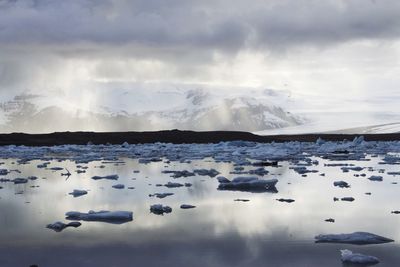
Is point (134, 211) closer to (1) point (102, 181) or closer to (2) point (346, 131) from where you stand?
(1) point (102, 181)

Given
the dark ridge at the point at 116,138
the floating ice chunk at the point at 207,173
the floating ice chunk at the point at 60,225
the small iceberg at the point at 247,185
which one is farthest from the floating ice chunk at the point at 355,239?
the dark ridge at the point at 116,138

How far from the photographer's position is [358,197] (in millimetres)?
12492

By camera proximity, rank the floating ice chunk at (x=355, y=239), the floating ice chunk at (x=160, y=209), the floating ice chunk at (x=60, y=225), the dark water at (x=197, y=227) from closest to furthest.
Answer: the dark water at (x=197, y=227) < the floating ice chunk at (x=355, y=239) < the floating ice chunk at (x=60, y=225) < the floating ice chunk at (x=160, y=209)

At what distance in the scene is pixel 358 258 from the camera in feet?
21.6

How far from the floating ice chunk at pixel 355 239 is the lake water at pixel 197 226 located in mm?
195

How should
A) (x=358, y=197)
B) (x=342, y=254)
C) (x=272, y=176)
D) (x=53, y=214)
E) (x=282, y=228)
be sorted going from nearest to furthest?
(x=342, y=254) < (x=282, y=228) < (x=53, y=214) < (x=358, y=197) < (x=272, y=176)

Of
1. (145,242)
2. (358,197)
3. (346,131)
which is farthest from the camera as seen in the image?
(346,131)

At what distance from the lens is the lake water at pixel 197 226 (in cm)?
700

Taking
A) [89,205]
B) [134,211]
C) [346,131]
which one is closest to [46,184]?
[89,205]

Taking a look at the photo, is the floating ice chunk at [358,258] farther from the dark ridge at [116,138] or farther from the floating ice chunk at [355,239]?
the dark ridge at [116,138]

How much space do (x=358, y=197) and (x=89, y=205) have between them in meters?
6.09

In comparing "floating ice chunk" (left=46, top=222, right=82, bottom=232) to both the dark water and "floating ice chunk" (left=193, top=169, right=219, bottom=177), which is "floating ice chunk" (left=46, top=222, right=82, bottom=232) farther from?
"floating ice chunk" (left=193, top=169, right=219, bottom=177)

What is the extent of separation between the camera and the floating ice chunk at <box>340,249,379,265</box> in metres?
6.57

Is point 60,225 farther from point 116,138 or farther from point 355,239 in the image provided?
point 116,138
